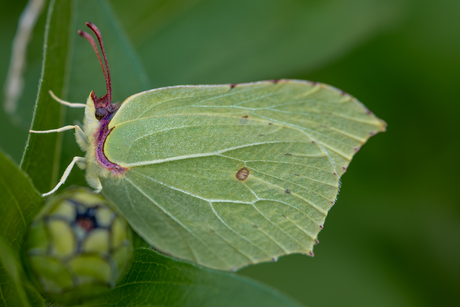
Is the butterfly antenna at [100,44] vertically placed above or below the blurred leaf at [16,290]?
above

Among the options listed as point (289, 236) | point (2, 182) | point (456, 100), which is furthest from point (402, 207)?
point (2, 182)

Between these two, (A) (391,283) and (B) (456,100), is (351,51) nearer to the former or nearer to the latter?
(B) (456,100)

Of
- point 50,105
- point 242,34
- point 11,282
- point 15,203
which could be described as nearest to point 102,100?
point 50,105

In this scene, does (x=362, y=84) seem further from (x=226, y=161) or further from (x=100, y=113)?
(x=100, y=113)

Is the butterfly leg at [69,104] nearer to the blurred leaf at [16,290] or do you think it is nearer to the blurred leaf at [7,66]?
the blurred leaf at [16,290]

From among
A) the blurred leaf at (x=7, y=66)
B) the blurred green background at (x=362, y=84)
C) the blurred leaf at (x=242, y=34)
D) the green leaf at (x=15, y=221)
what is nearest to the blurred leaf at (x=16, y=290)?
the green leaf at (x=15, y=221)

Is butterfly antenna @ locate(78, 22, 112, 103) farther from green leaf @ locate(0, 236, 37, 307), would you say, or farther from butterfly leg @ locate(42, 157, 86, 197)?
green leaf @ locate(0, 236, 37, 307)

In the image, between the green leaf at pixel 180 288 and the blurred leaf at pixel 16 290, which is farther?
the green leaf at pixel 180 288
